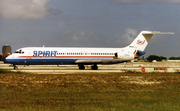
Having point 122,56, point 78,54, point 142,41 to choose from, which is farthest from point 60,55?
point 142,41

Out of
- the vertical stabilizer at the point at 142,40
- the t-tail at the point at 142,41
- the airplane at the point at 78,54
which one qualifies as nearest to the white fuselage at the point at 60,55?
the airplane at the point at 78,54

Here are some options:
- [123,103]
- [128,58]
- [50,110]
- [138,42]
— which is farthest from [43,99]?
[138,42]

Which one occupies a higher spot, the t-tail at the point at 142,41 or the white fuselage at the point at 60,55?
the t-tail at the point at 142,41

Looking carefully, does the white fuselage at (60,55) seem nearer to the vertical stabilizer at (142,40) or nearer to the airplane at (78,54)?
the airplane at (78,54)

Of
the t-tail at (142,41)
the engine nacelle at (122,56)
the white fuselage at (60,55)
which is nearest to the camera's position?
the white fuselage at (60,55)

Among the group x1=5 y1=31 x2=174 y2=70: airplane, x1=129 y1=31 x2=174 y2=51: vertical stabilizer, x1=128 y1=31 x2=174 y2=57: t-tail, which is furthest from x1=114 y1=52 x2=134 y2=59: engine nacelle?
x1=129 y1=31 x2=174 y2=51: vertical stabilizer

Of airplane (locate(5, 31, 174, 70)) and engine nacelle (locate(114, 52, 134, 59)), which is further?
engine nacelle (locate(114, 52, 134, 59))

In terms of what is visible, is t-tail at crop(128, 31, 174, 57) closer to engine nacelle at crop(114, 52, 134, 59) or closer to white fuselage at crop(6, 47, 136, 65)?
white fuselage at crop(6, 47, 136, 65)

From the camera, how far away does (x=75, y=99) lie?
16156mm

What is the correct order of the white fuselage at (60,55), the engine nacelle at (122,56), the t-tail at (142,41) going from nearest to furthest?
1. the white fuselage at (60,55)
2. the engine nacelle at (122,56)
3. the t-tail at (142,41)

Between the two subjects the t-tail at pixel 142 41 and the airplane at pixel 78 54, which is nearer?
the airplane at pixel 78 54

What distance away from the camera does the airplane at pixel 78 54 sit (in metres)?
45.3

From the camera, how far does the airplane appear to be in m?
45.3

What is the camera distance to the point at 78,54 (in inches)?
1870
